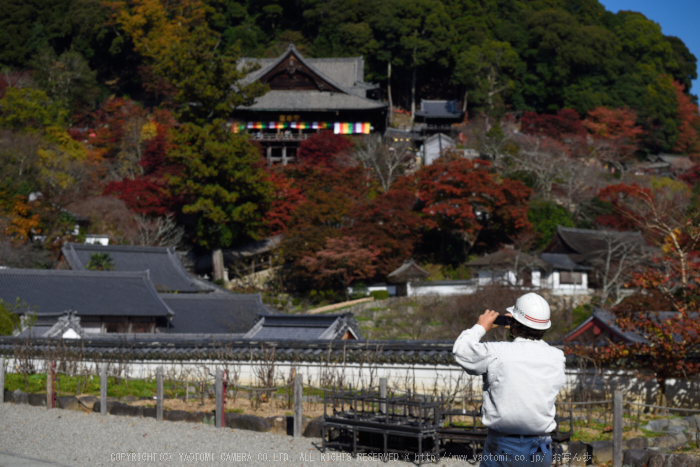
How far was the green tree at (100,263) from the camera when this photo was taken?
24281 millimetres

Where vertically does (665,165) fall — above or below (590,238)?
above

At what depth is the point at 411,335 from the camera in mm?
22109

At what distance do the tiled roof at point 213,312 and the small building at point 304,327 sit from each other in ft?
12.4

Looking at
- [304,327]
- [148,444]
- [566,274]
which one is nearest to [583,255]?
[566,274]

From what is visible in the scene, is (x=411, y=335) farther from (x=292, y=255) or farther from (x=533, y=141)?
(x=533, y=141)

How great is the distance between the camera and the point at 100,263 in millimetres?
24328

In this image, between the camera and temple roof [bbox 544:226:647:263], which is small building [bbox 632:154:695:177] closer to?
temple roof [bbox 544:226:647:263]

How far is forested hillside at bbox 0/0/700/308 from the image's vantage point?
92.5 feet

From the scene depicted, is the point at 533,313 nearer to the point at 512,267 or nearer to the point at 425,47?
the point at 512,267

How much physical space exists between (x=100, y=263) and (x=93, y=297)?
364cm

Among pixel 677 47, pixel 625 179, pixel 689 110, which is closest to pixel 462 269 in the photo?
pixel 625 179

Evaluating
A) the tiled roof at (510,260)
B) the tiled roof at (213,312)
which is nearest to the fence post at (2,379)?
the tiled roof at (213,312)

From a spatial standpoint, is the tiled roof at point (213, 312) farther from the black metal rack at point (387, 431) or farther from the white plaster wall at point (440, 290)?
the black metal rack at point (387, 431)

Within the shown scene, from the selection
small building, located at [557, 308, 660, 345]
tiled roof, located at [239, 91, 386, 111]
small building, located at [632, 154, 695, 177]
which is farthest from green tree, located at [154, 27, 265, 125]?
small building, located at [632, 154, 695, 177]
